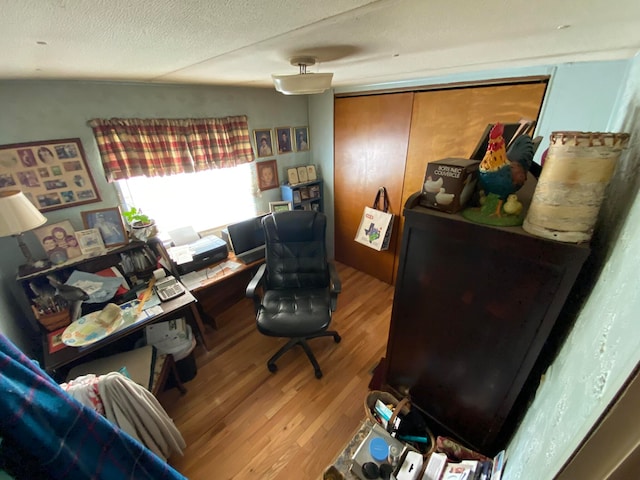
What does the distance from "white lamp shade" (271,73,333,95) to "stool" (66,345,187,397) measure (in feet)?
5.80

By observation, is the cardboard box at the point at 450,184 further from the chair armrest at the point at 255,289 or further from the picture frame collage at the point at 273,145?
the picture frame collage at the point at 273,145

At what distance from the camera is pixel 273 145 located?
8.90 feet

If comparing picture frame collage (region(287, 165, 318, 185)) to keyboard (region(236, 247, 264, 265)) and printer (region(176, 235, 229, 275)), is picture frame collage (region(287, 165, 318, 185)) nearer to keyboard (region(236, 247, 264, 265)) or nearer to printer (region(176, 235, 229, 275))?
keyboard (region(236, 247, 264, 265))

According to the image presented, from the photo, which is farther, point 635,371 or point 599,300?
point 599,300

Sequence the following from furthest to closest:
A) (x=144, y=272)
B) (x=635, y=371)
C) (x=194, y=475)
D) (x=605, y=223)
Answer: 1. (x=144, y=272)
2. (x=194, y=475)
3. (x=605, y=223)
4. (x=635, y=371)

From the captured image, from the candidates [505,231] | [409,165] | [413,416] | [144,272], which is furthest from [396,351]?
[144,272]

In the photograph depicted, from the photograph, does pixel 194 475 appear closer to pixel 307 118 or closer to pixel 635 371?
pixel 635 371

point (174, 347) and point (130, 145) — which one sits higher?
point (130, 145)

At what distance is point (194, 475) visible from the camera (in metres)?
1.39

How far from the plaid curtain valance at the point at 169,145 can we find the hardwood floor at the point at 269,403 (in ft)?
4.86

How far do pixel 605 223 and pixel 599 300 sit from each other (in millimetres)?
342

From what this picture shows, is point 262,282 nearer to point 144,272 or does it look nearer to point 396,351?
point 144,272

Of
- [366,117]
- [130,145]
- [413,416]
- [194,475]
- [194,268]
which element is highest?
[366,117]

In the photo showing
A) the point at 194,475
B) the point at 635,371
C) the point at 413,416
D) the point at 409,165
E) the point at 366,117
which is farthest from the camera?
the point at 366,117
